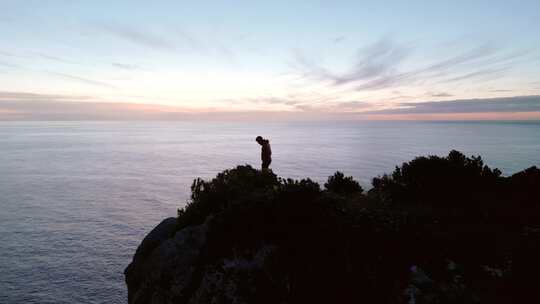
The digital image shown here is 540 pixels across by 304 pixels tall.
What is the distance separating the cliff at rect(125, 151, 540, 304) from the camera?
7.20 metres

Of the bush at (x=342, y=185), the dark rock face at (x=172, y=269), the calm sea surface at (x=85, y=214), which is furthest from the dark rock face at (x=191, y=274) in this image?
the calm sea surface at (x=85, y=214)

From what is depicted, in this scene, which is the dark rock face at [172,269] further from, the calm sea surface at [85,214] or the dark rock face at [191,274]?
the calm sea surface at [85,214]

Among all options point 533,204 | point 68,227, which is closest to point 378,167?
point 68,227

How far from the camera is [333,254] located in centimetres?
783

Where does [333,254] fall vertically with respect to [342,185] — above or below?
above

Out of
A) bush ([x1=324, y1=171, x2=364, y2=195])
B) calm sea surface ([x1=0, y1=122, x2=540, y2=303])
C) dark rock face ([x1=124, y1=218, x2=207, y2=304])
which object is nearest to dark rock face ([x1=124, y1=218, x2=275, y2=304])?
dark rock face ([x1=124, y1=218, x2=207, y2=304])

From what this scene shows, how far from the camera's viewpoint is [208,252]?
909cm

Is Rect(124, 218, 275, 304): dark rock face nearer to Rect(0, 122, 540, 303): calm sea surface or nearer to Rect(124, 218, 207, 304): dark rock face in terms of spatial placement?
Rect(124, 218, 207, 304): dark rock face

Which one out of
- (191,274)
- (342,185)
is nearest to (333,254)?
(191,274)

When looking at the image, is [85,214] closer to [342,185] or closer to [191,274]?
[342,185]

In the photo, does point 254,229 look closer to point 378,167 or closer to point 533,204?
point 533,204

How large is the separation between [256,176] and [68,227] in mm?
40483

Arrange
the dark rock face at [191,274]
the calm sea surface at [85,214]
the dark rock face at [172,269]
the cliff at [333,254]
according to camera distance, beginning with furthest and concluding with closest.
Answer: the calm sea surface at [85,214] < the dark rock face at [172,269] < the dark rock face at [191,274] < the cliff at [333,254]

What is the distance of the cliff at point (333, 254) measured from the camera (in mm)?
7203
